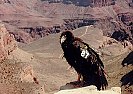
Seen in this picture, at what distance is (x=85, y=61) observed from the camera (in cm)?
1142

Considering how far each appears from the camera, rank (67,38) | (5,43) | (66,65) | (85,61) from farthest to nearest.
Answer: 1. (66,65)
2. (5,43)
3. (67,38)
4. (85,61)

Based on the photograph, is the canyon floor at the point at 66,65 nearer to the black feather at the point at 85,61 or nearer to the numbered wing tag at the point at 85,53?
the black feather at the point at 85,61

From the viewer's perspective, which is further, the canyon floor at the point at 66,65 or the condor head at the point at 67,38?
the canyon floor at the point at 66,65

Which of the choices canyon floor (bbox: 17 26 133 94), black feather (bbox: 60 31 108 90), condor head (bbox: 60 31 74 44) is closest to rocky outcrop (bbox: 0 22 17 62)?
canyon floor (bbox: 17 26 133 94)

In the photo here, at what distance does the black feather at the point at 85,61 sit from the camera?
11.4 meters

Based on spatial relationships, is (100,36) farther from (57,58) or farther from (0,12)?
(0,12)

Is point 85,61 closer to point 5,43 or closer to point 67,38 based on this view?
point 67,38

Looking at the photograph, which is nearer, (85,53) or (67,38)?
(85,53)

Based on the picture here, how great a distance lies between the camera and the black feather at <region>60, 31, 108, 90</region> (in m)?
11.4

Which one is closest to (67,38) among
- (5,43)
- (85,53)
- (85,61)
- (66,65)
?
(85,53)

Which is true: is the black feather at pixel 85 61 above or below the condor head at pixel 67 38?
below

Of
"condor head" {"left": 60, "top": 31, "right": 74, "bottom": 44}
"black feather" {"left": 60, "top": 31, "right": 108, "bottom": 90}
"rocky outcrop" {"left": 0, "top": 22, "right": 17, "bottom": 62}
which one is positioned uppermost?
"condor head" {"left": 60, "top": 31, "right": 74, "bottom": 44}

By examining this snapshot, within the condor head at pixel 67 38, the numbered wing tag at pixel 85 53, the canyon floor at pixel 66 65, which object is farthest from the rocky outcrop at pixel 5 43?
the numbered wing tag at pixel 85 53

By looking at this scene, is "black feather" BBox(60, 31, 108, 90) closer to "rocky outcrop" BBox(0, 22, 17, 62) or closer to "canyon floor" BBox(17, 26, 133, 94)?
"canyon floor" BBox(17, 26, 133, 94)
